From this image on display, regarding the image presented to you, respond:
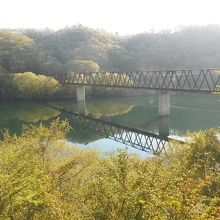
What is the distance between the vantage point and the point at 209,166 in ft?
38.5

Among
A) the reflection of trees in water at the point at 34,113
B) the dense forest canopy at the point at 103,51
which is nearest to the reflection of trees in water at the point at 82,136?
the reflection of trees in water at the point at 34,113

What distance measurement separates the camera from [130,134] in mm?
29969

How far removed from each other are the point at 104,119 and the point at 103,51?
47.6m

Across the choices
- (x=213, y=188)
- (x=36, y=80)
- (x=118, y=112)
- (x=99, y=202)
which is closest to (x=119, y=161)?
(x=99, y=202)

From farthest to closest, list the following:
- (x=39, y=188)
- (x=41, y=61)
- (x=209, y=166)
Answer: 1. (x=41, y=61)
2. (x=209, y=166)
3. (x=39, y=188)

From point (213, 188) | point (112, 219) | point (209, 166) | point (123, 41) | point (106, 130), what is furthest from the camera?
point (123, 41)

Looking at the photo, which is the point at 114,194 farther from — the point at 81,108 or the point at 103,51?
the point at 103,51

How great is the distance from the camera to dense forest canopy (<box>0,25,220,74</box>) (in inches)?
2635

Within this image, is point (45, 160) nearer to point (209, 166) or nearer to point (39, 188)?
point (39, 188)

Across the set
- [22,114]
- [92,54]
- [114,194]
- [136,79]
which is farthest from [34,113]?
[92,54]

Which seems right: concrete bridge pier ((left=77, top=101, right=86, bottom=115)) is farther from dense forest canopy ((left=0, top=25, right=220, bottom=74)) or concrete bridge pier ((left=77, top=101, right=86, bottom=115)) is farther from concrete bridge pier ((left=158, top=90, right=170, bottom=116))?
concrete bridge pier ((left=158, top=90, right=170, bottom=116))

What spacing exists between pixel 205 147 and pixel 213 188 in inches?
120

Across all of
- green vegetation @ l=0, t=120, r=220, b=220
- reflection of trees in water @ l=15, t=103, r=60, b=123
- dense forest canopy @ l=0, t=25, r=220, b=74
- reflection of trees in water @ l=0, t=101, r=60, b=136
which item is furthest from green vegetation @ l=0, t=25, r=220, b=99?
green vegetation @ l=0, t=120, r=220, b=220

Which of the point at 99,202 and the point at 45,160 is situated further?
the point at 45,160
